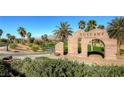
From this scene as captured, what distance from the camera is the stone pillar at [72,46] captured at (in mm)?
7275

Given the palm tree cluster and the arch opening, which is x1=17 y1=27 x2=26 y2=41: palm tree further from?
the arch opening

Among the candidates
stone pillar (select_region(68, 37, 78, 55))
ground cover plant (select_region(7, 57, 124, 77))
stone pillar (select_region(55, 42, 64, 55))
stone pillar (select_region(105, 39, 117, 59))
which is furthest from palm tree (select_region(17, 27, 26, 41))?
stone pillar (select_region(105, 39, 117, 59))

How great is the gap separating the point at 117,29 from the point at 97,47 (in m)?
0.66

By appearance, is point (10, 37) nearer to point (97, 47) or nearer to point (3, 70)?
point (3, 70)

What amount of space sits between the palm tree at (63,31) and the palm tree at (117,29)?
39.0 inches

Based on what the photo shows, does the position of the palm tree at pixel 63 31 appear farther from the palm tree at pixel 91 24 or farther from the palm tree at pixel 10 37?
the palm tree at pixel 10 37

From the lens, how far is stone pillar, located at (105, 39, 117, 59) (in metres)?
7.15

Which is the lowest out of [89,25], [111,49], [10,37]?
[111,49]

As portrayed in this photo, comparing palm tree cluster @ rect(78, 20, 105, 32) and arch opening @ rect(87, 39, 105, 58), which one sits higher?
palm tree cluster @ rect(78, 20, 105, 32)

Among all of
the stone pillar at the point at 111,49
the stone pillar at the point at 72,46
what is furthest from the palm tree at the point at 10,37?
the stone pillar at the point at 111,49

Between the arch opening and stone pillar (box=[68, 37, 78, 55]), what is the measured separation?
352mm

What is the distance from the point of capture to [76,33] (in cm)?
722

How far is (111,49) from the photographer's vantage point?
283 inches

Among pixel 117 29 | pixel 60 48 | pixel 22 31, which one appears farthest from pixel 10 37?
pixel 117 29
